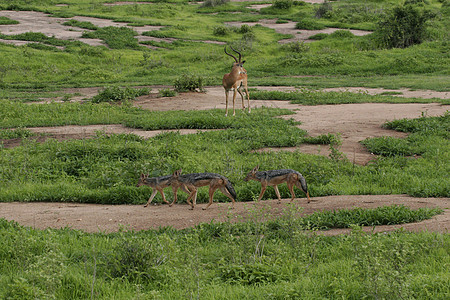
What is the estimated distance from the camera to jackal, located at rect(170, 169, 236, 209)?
24.2ft

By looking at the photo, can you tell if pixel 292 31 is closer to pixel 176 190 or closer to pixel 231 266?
pixel 176 190

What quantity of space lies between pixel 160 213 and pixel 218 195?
1164 mm

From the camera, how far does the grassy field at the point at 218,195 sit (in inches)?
189

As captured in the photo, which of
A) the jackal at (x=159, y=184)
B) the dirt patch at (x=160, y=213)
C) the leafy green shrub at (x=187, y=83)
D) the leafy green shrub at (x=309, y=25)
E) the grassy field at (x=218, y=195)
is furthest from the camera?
the leafy green shrub at (x=309, y=25)

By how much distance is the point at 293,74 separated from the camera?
24484 mm

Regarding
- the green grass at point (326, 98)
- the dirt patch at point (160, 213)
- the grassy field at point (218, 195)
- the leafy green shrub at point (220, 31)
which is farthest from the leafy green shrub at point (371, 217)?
the leafy green shrub at point (220, 31)

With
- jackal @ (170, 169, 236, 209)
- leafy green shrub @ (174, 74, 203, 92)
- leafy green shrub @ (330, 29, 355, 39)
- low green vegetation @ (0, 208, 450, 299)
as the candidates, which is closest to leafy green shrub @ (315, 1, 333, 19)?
leafy green shrub @ (330, 29, 355, 39)

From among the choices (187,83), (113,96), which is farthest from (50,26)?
(113,96)

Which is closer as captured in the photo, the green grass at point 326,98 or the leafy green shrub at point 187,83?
the green grass at point 326,98

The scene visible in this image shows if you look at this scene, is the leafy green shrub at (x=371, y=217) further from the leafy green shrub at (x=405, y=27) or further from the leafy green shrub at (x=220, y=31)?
the leafy green shrub at (x=220, y=31)

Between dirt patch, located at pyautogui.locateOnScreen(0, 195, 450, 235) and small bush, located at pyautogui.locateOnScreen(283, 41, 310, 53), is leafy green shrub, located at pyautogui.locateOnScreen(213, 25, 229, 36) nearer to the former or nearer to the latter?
small bush, located at pyautogui.locateOnScreen(283, 41, 310, 53)

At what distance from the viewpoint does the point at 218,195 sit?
331 inches

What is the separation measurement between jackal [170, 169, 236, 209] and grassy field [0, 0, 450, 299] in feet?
2.40

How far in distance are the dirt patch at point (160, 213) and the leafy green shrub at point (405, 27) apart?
23451 millimetres
